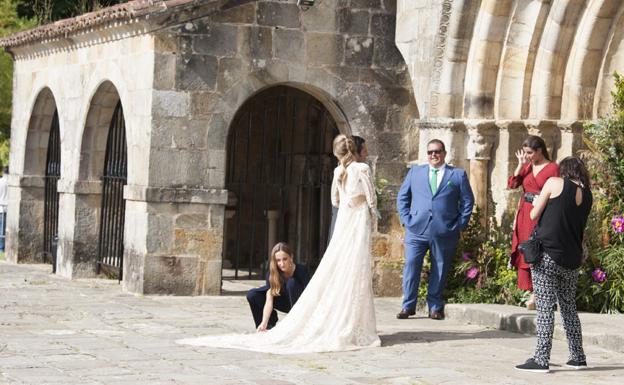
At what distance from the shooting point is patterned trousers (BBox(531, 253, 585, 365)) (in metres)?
9.52

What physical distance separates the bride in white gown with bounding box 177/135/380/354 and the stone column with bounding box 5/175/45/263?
30.1ft

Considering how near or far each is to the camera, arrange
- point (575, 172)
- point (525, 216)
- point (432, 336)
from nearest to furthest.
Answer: point (575, 172)
point (432, 336)
point (525, 216)

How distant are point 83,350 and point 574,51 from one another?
5872 millimetres

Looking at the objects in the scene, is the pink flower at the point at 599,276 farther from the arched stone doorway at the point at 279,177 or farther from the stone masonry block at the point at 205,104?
the stone masonry block at the point at 205,104

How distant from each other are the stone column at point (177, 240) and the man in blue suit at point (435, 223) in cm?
264

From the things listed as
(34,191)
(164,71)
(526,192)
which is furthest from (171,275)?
(34,191)

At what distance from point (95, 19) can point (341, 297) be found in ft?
20.7

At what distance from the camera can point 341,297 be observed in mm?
10734

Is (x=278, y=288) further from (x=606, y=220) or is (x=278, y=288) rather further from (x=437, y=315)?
(x=606, y=220)

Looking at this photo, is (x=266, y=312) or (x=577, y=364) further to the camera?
(x=266, y=312)

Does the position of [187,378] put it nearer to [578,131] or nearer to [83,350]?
[83,350]

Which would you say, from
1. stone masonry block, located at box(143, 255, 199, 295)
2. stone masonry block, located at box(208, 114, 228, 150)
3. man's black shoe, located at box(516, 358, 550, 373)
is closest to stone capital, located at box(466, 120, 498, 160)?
stone masonry block, located at box(208, 114, 228, 150)

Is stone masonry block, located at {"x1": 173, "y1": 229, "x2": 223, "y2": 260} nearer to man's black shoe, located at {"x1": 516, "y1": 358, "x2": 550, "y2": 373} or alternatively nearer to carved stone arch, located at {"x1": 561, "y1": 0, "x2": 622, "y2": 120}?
carved stone arch, located at {"x1": 561, "y1": 0, "x2": 622, "y2": 120}

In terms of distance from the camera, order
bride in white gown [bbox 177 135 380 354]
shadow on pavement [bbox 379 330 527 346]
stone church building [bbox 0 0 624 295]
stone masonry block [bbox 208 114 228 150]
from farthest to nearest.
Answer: stone masonry block [bbox 208 114 228 150], stone church building [bbox 0 0 624 295], shadow on pavement [bbox 379 330 527 346], bride in white gown [bbox 177 135 380 354]
